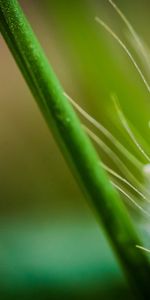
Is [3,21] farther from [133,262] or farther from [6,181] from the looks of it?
[6,181]

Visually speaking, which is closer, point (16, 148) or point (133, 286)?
point (133, 286)

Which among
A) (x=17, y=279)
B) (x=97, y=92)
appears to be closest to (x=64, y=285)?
(x=17, y=279)

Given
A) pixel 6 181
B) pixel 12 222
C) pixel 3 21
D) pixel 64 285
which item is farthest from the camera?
pixel 6 181

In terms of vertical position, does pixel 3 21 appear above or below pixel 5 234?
above

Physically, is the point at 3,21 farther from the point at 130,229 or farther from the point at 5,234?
the point at 5,234

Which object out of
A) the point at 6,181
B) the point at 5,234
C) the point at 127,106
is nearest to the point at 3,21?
the point at 127,106

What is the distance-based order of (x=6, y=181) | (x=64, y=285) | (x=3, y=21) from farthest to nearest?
(x=6, y=181) < (x=64, y=285) < (x=3, y=21)
